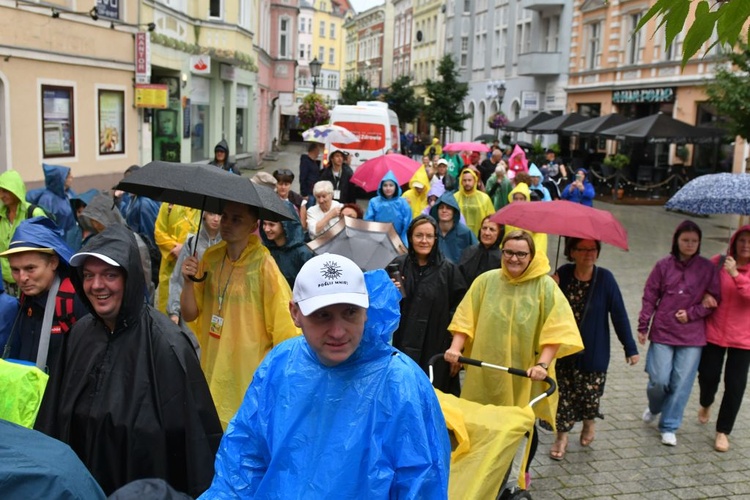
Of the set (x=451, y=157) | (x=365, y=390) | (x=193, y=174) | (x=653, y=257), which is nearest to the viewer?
(x=365, y=390)

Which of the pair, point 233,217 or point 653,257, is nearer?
point 233,217

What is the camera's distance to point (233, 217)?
4789mm

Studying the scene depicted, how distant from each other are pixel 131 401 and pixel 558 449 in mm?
3896

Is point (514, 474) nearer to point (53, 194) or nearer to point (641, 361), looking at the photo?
point (641, 361)

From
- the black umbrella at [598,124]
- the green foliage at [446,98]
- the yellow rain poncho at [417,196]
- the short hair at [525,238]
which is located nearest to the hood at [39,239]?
the short hair at [525,238]

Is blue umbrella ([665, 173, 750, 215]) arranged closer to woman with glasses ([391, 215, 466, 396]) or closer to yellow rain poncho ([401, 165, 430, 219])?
woman with glasses ([391, 215, 466, 396])

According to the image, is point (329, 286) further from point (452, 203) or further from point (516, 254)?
point (452, 203)

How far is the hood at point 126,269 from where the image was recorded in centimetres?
338

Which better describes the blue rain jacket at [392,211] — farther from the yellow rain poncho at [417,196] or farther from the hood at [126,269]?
the hood at [126,269]

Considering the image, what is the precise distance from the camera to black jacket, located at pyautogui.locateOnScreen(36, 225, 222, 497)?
10.8ft

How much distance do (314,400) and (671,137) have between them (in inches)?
977

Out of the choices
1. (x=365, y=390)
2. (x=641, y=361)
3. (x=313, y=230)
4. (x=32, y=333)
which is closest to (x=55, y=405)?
(x=32, y=333)

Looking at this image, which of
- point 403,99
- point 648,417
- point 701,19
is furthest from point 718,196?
point 403,99

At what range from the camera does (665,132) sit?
82.7 ft
